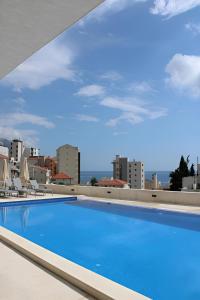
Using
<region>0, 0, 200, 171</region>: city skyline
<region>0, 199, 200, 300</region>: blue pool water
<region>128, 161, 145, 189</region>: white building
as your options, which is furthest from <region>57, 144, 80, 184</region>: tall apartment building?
<region>0, 199, 200, 300</region>: blue pool water

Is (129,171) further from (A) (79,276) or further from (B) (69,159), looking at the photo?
(A) (79,276)

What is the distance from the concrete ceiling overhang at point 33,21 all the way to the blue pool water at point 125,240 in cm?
351

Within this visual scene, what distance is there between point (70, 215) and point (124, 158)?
68033mm

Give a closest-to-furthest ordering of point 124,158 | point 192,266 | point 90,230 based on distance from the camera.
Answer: point 192,266 < point 90,230 < point 124,158

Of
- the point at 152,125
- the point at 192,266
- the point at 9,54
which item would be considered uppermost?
the point at 152,125

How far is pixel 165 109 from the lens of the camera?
3928 centimetres

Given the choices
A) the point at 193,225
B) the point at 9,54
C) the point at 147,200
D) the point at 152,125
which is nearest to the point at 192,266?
the point at 193,225

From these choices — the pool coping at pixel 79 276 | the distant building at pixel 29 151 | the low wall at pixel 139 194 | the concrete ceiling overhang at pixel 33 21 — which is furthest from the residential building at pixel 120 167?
the concrete ceiling overhang at pixel 33 21

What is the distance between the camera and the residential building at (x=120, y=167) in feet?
250

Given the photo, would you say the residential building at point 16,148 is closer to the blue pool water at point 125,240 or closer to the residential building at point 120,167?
the residential building at point 120,167

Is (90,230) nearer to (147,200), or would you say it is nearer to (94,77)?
(147,200)

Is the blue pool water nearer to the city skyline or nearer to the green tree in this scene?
the city skyline

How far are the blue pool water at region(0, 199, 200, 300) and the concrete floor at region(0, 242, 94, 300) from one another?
1438 mm

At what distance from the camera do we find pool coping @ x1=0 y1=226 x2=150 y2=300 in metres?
2.98
